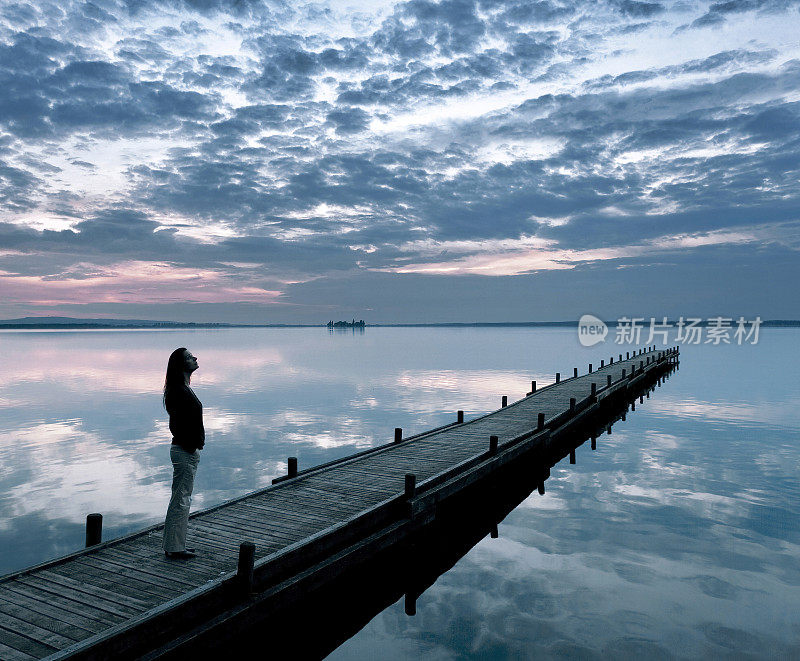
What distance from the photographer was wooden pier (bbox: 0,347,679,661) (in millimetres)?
6074

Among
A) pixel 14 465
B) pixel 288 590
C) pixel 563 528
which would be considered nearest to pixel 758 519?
pixel 563 528

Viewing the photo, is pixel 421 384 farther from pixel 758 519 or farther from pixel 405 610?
pixel 405 610

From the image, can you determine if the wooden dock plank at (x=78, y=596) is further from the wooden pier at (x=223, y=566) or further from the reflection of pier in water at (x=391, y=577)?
the reflection of pier in water at (x=391, y=577)

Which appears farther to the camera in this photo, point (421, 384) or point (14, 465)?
point (421, 384)

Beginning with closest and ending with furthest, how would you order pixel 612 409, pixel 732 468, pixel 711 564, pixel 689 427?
pixel 711 564 < pixel 732 468 < pixel 689 427 < pixel 612 409

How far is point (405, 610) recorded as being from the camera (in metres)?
10.4

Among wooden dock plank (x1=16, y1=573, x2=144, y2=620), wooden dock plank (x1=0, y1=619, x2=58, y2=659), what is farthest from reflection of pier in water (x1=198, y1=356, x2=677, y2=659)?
wooden dock plank (x1=0, y1=619, x2=58, y2=659)

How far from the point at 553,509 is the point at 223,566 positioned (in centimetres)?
1143

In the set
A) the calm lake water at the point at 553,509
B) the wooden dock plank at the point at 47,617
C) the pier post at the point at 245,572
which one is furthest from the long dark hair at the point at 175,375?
the calm lake water at the point at 553,509

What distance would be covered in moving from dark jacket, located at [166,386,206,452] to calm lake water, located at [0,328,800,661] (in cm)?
451

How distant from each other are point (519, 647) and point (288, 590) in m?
4.29

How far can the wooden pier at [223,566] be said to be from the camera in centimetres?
607

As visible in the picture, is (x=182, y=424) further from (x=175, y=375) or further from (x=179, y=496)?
(x=179, y=496)

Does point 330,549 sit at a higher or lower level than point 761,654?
higher
